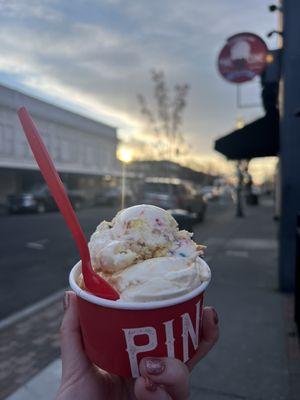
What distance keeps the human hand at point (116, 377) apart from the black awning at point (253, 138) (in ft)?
19.6

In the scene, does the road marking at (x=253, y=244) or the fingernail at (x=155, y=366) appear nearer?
the fingernail at (x=155, y=366)

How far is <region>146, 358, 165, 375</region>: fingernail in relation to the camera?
1.28 m

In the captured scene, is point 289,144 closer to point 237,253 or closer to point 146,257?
point 237,253

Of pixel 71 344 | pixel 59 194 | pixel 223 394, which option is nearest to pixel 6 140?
pixel 223 394

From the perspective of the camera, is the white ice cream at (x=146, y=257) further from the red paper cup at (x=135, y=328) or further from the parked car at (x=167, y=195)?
the parked car at (x=167, y=195)

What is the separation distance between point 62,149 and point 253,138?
28298mm

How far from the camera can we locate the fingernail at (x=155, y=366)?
1280 mm

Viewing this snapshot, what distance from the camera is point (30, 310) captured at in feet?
18.6

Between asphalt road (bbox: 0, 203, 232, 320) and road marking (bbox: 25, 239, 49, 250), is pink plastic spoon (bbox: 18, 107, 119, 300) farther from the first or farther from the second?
road marking (bbox: 25, 239, 49, 250)

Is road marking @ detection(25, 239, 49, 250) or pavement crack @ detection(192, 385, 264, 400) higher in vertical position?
road marking @ detection(25, 239, 49, 250)

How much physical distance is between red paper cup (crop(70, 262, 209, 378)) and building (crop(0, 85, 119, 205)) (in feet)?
36.5

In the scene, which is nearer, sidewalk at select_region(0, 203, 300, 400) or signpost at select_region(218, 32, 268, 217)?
sidewalk at select_region(0, 203, 300, 400)

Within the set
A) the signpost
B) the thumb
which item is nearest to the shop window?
the signpost

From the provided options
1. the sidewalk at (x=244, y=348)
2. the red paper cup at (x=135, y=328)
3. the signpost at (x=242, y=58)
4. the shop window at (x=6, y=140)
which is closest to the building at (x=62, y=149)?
the shop window at (x=6, y=140)
